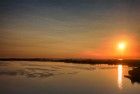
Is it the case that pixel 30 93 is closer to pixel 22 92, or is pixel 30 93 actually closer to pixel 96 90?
pixel 22 92

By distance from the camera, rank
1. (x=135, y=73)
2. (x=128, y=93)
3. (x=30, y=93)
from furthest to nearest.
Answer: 1. (x=135, y=73)
2. (x=128, y=93)
3. (x=30, y=93)

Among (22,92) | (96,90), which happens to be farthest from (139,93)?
(22,92)

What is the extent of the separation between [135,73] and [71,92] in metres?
30.4

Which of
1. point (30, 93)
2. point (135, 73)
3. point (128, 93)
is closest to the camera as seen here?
point (30, 93)

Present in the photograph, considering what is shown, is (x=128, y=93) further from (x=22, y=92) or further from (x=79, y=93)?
(x=22, y=92)

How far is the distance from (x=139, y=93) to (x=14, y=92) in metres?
18.1

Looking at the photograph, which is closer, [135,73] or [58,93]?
[58,93]

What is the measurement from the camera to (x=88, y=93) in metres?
41.2

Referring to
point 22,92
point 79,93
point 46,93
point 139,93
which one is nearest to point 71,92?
point 79,93

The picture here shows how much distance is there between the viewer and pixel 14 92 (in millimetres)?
39469

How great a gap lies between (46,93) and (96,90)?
8.89m

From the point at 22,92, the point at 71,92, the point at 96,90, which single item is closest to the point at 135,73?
the point at 96,90

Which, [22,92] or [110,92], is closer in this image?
[22,92]

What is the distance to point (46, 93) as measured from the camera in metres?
39.4
